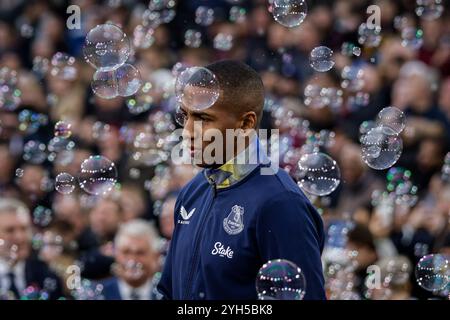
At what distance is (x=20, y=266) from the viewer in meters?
4.45

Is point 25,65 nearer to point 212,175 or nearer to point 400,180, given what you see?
Answer: point 400,180

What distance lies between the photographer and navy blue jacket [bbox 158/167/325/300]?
2.11m

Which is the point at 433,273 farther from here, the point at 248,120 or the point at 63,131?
the point at 63,131

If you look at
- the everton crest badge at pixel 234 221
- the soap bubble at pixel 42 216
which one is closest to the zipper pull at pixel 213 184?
the everton crest badge at pixel 234 221

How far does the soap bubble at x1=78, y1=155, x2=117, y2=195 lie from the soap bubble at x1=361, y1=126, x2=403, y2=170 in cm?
112

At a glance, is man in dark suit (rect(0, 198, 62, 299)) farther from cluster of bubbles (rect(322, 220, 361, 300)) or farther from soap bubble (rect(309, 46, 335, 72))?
soap bubble (rect(309, 46, 335, 72))

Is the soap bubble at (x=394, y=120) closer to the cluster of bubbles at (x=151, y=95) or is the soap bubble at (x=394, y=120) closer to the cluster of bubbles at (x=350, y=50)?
the cluster of bubbles at (x=350, y=50)

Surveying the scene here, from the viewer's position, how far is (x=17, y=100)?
18.1ft

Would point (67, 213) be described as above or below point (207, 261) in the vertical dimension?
below

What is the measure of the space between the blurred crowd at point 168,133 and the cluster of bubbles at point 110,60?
0.82 metres

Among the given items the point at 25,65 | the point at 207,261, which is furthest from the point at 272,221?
the point at 25,65

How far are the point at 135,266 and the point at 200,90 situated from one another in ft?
6.29

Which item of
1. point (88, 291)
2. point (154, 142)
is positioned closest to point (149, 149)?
point (154, 142)
